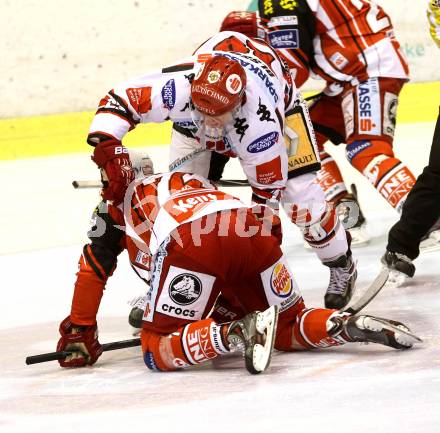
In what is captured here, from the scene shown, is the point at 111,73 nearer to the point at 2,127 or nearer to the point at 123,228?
the point at 2,127

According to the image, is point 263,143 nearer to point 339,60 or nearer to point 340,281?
point 340,281

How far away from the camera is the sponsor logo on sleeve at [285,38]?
480 cm

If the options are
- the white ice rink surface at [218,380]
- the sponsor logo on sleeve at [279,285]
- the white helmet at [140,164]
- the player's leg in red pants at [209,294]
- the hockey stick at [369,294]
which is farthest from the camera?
the hockey stick at [369,294]

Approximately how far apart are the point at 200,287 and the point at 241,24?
1.55 meters

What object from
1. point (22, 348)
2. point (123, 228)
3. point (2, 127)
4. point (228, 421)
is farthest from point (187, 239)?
point (2, 127)

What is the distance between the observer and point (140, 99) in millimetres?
3580

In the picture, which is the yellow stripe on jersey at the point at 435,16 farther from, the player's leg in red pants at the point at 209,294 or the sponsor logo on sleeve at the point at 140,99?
the player's leg in red pants at the point at 209,294

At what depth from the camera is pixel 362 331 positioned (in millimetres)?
2979

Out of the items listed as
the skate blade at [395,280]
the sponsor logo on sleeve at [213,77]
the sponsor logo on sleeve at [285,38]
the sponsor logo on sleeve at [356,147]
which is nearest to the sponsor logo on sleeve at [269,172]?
the sponsor logo on sleeve at [213,77]

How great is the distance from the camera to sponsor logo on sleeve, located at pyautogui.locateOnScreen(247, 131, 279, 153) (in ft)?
11.4

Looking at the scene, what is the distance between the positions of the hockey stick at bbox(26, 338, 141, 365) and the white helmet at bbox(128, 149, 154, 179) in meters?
0.54

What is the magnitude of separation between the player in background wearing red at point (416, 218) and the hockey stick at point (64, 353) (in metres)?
1.10

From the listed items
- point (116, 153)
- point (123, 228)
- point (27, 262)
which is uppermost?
point (116, 153)

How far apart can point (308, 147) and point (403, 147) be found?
2.74m
